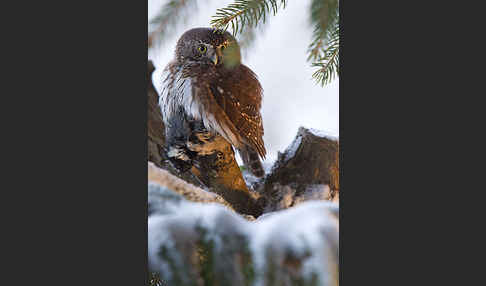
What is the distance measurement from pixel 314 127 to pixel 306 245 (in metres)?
0.29

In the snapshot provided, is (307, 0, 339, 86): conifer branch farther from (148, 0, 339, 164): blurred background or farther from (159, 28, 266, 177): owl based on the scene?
(159, 28, 266, 177): owl

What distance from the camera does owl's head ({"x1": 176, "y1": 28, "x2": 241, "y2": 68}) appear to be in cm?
101

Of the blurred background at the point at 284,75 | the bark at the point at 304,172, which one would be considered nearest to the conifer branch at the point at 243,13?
the blurred background at the point at 284,75

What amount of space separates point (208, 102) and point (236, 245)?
0.35m

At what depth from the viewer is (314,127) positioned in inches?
41.4

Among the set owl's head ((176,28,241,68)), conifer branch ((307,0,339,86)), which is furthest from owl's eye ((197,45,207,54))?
conifer branch ((307,0,339,86))

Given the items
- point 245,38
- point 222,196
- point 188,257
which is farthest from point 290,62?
point 188,257

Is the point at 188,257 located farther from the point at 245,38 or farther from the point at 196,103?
the point at 245,38

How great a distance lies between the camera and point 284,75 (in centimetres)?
103

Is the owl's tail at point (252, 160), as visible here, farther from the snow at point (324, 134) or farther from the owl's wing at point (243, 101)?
the snow at point (324, 134)

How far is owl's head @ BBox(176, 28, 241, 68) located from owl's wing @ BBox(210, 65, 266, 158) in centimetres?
4

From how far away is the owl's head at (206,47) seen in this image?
101 centimetres

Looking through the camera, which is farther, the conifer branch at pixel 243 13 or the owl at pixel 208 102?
the owl at pixel 208 102

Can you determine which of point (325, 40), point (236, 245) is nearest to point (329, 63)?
point (325, 40)
